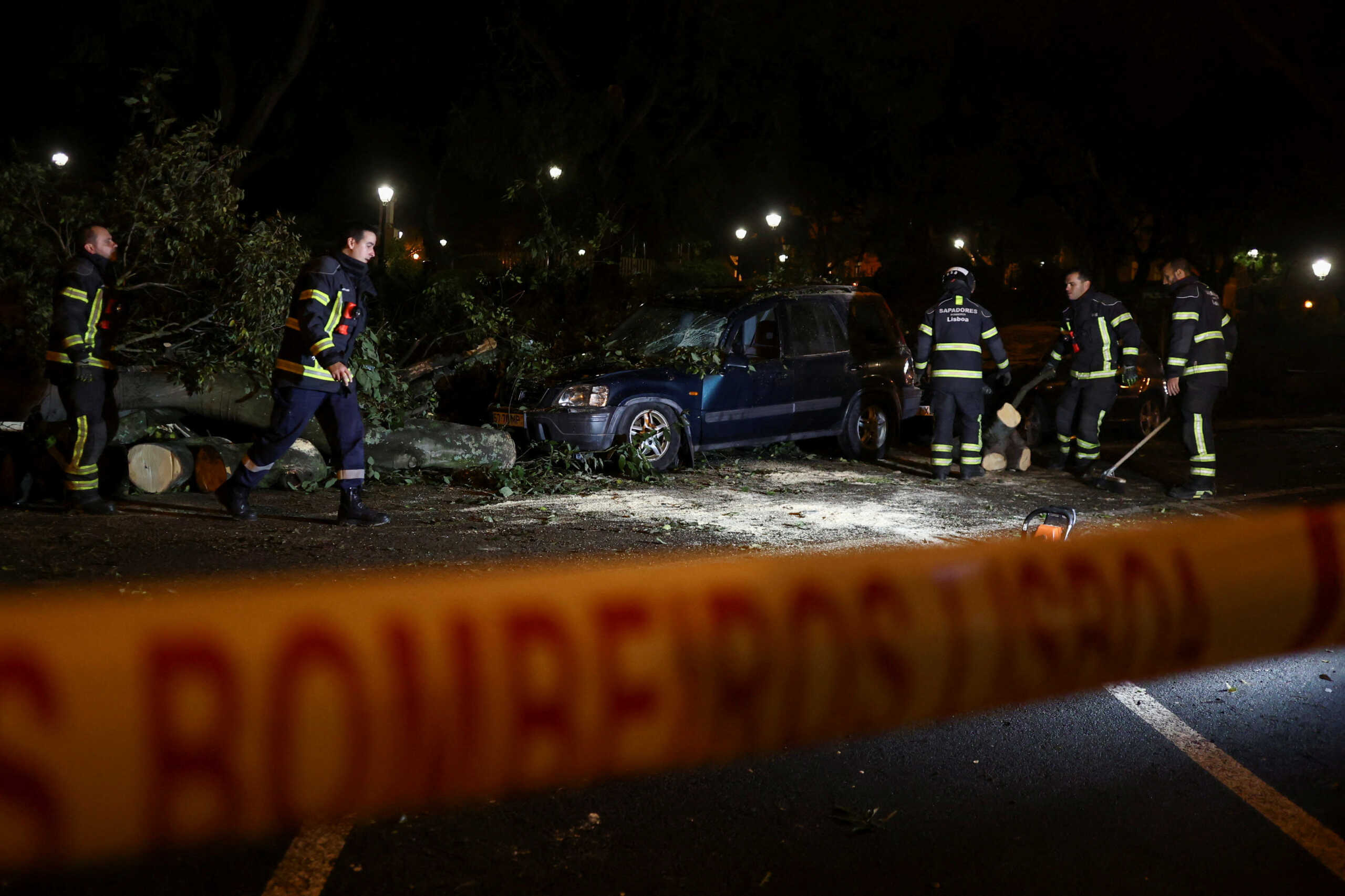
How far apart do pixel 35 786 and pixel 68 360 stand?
4.42m

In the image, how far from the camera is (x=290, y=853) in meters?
3.16

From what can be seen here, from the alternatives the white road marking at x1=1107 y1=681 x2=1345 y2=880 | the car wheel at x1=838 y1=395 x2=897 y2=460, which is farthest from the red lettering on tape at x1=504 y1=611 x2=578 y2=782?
the car wheel at x1=838 y1=395 x2=897 y2=460

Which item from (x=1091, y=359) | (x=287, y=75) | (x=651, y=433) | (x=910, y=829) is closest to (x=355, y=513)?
(x=651, y=433)

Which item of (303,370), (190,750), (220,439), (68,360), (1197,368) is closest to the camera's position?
(190,750)

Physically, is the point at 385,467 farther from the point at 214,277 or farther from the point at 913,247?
the point at 913,247

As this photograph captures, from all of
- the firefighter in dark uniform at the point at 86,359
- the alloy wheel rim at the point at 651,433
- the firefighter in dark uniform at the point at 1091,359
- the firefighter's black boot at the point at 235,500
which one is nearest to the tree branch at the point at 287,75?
the alloy wheel rim at the point at 651,433

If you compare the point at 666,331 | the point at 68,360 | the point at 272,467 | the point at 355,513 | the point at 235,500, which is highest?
the point at 666,331

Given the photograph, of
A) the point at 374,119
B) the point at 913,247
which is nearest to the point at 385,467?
the point at 374,119

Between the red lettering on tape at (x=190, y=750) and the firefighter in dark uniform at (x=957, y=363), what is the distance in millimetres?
6736

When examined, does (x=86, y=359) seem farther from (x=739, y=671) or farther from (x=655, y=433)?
(x=739, y=671)

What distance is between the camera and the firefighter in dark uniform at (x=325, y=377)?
22.6ft

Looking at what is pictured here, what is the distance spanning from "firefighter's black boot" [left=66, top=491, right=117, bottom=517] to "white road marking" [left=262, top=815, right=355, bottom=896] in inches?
191

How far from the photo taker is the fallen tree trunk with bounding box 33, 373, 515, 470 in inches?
350

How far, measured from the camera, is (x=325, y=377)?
7012 millimetres
